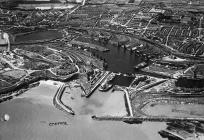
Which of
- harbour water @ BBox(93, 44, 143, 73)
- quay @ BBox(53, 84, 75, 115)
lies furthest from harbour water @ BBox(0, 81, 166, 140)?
harbour water @ BBox(93, 44, 143, 73)

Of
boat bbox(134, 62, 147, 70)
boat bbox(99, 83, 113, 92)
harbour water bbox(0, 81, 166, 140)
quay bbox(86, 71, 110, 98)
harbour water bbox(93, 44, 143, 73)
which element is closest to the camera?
harbour water bbox(0, 81, 166, 140)

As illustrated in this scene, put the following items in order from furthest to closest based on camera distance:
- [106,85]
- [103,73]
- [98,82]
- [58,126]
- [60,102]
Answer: [103,73] → [98,82] → [106,85] → [60,102] → [58,126]

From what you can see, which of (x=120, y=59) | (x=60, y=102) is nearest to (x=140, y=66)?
(x=120, y=59)

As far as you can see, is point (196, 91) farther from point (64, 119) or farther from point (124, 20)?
point (124, 20)

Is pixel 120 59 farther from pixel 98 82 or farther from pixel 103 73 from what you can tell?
pixel 98 82

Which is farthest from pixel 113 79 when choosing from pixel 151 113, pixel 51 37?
pixel 51 37

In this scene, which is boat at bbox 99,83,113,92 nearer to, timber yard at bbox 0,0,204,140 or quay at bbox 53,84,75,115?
timber yard at bbox 0,0,204,140
